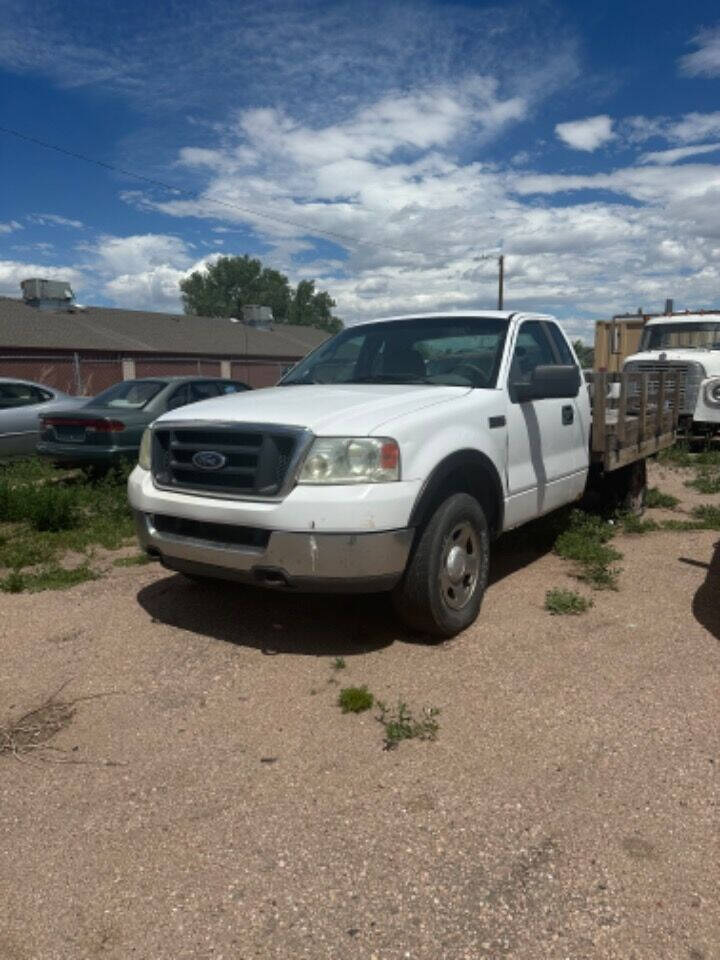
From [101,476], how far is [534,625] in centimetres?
626

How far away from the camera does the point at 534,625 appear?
418cm

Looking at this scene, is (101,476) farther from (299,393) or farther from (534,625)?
(534,625)

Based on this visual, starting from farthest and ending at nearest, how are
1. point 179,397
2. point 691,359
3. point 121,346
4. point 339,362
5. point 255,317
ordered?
point 255,317, point 121,346, point 691,359, point 179,397, point 339,362

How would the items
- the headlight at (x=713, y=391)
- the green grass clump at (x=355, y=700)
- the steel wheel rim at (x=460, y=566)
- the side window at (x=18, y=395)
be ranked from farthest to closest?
the headlight at (x=713, y=391)
the side window at (x=18, y=395)
the steel wheel rim at (x=460, y=566)
the green grass clump at (x=355, y=700)

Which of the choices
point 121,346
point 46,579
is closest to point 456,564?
point 46,579

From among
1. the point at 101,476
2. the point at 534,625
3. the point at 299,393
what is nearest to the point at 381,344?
the point at 299,393

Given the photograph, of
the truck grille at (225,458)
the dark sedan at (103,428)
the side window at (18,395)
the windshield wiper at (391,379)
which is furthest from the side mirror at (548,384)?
the side window at (18,395)

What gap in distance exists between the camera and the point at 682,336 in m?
12.7

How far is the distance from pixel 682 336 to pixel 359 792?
12282 mm

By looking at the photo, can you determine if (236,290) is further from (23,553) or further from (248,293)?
(23,553)

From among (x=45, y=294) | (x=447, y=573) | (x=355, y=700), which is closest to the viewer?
(x=355, y=700)

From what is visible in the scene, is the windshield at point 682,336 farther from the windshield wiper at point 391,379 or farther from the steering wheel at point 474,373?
the windshield wiper at point 391,379

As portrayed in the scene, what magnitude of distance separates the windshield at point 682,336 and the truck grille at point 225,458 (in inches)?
436

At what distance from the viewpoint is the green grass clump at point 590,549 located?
4984mm
